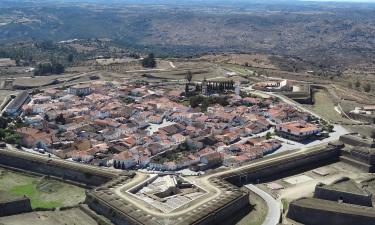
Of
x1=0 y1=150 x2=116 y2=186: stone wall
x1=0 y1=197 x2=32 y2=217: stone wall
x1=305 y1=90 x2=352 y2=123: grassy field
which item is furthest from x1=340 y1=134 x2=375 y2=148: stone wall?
x1=0 y1=197 x2=32 y2=217: stone wall

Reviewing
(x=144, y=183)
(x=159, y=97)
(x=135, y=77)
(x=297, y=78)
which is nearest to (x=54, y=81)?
(x=135, y=77)

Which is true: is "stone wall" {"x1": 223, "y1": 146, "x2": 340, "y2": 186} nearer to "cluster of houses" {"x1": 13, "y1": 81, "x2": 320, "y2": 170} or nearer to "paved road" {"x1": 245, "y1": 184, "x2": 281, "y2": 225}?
"paved road" {"x1": 245, "y1": 184, "x2": 281, "y2": 225}

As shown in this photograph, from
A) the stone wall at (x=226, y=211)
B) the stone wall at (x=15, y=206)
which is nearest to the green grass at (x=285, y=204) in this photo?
the stone wall at (x=226, y=211)

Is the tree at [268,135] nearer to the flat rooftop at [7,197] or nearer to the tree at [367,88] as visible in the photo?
the flat rooftop at [7,197]

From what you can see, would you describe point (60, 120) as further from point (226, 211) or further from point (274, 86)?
point (274, 86)

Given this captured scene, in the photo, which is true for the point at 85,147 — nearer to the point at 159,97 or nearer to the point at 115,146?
the point at 115,146

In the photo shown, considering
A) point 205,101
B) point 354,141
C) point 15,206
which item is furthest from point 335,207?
point 205,101

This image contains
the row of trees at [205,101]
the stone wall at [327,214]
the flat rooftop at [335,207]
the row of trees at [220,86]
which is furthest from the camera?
the row of trees at [220,86]

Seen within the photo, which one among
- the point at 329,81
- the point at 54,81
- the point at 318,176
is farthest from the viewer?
the point at 329,81
